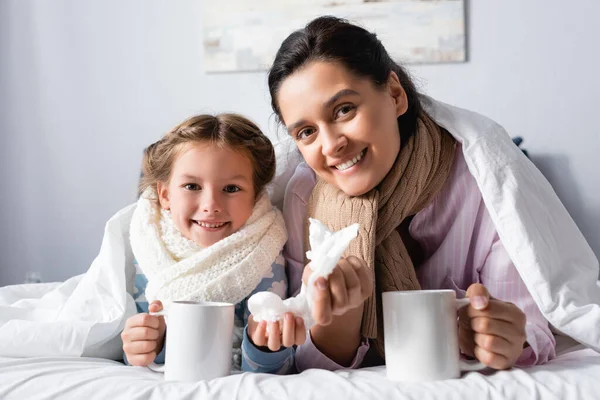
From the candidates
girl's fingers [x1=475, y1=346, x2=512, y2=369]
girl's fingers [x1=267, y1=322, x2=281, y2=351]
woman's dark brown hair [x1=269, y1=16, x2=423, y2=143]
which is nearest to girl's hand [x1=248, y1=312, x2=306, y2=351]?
girl's fingers [x1=267, y1=322, x2=281, y2=351]

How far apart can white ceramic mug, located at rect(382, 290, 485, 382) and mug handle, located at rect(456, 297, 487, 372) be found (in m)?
0.03

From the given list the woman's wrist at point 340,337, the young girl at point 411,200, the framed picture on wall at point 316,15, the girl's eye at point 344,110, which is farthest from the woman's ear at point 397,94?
the framed picture on wall at point 316,15

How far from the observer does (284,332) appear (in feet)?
2.55

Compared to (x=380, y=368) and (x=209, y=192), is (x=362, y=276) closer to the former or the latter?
(x=380, y=368)

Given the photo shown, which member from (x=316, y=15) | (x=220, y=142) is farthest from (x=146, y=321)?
(x=316, y=15)

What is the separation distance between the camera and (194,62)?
282 centimetres

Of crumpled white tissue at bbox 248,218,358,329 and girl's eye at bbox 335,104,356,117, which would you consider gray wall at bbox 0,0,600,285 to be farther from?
crumpled white tissue at bbox 248,218,358,329

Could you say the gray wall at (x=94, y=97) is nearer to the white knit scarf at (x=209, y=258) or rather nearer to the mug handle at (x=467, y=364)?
the white knit scarf at (x=209, y=258)

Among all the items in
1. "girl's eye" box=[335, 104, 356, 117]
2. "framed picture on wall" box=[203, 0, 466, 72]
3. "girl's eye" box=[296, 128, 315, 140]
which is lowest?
"girl's eye" box=[296, 128, 315, 140]

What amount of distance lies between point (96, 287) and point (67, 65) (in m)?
1.97

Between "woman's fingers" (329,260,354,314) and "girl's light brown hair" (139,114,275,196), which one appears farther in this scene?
"girl's light brown hair" (139,114,275,196)

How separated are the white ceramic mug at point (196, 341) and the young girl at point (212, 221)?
0.21 m

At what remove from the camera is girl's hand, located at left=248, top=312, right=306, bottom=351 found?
2.55 feet

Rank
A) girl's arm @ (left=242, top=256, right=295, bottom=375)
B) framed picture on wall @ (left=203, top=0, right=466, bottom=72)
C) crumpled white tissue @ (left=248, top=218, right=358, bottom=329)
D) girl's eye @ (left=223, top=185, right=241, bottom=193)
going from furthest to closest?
framed picture on wall @ (left=203, top=0, right=466, bottom=72) < girl's eye @ (left=223, top=185, right=241, bottom=193) < girl's arm @ (left=242, top=256, right=295, bottom=375) < crumpled white tissue @ (left=248, top=218, right=358, bottom=329)
